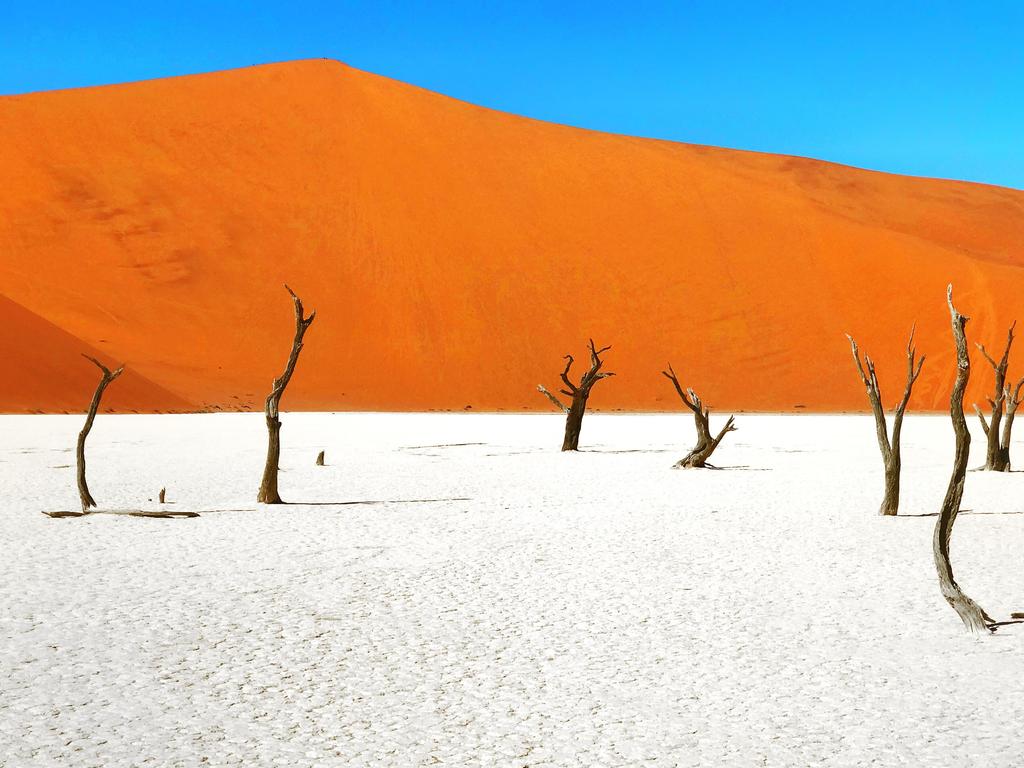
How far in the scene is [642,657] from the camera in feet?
17.4

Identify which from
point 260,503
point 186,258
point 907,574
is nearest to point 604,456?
point 260,503

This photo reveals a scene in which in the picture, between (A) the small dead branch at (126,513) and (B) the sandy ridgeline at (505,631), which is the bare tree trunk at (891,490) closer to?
Result: (B) the sandy ridgeline at (505,631)

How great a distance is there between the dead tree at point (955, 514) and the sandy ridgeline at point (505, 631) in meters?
0.14

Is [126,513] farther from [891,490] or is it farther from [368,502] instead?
[891,490]

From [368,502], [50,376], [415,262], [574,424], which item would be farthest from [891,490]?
[415,262]

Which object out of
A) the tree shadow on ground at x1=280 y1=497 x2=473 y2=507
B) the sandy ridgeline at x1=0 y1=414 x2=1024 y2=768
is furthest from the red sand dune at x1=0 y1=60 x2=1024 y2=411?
the sandy ridgeline at x1=0 y1=414 x2=1024 y2=768

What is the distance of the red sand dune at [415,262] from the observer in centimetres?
4759

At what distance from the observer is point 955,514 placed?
6.38 m

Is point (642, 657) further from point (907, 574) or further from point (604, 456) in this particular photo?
point (604, 456)

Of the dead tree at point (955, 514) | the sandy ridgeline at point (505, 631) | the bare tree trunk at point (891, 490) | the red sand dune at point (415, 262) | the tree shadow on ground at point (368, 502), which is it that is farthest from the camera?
the red sand dune at point (415, 262)

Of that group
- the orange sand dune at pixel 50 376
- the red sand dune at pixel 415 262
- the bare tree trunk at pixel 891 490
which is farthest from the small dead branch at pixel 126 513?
the red sand dune at pixel 415 262

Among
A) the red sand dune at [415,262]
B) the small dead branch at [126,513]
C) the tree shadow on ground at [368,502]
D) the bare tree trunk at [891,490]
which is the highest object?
the red sand dune at [415,262]

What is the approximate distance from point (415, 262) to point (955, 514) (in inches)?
1894

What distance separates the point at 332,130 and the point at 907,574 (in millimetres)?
58715
